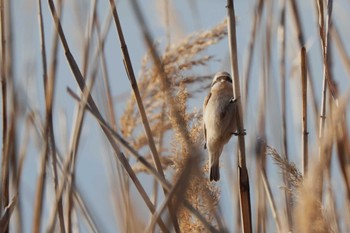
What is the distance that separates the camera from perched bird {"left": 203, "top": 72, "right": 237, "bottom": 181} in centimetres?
261

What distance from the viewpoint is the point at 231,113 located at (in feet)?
8.68

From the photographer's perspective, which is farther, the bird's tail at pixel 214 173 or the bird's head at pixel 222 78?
the bird's head at pixel 222 78

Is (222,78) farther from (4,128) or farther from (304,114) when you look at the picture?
(4,128)

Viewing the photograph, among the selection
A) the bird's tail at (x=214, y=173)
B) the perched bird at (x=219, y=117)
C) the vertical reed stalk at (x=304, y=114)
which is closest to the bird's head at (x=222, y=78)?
the perched bird at (x=219, y=117)

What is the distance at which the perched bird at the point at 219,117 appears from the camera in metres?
2.61

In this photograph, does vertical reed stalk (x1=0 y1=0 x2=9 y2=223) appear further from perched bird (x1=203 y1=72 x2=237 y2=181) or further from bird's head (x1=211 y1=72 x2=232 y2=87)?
bird's head (x1=211 y1=72 x2=232 y2=87)

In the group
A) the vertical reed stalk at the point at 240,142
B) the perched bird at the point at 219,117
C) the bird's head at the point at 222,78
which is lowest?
the vertical reed stalk at the point at 240,142

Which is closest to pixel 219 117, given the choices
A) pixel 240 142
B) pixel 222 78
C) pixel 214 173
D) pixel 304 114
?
pixel 222 78

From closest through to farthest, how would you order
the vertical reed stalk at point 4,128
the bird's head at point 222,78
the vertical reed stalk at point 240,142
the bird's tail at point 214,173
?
the vertical reed stalk at point 240,142 → the vertical reed stalk at point 4,128 → the bird's tail at point 214,173 → the bird's head at point 222,78

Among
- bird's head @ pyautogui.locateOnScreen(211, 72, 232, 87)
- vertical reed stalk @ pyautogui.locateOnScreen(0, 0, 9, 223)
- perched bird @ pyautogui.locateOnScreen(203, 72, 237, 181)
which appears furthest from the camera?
bird's head @ pyautogui.locateOnScreen(211, 72, 232, 87)

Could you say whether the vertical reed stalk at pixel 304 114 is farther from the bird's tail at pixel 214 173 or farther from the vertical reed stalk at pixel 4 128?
the vertical reed stalk at pixel 4 128

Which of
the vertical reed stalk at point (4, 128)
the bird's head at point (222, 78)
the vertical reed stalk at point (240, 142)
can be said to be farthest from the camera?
the bird's head at point (222, 78)

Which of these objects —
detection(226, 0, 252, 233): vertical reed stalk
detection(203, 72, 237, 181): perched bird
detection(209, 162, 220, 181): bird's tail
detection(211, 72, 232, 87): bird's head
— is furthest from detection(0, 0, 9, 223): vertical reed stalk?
detection(211, 72, 232, 87): bird's head

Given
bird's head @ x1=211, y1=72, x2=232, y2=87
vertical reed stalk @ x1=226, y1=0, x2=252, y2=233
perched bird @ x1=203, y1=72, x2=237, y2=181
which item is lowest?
vertical reed stalk @ x1=226, y1=0, x2=252, y2=233
